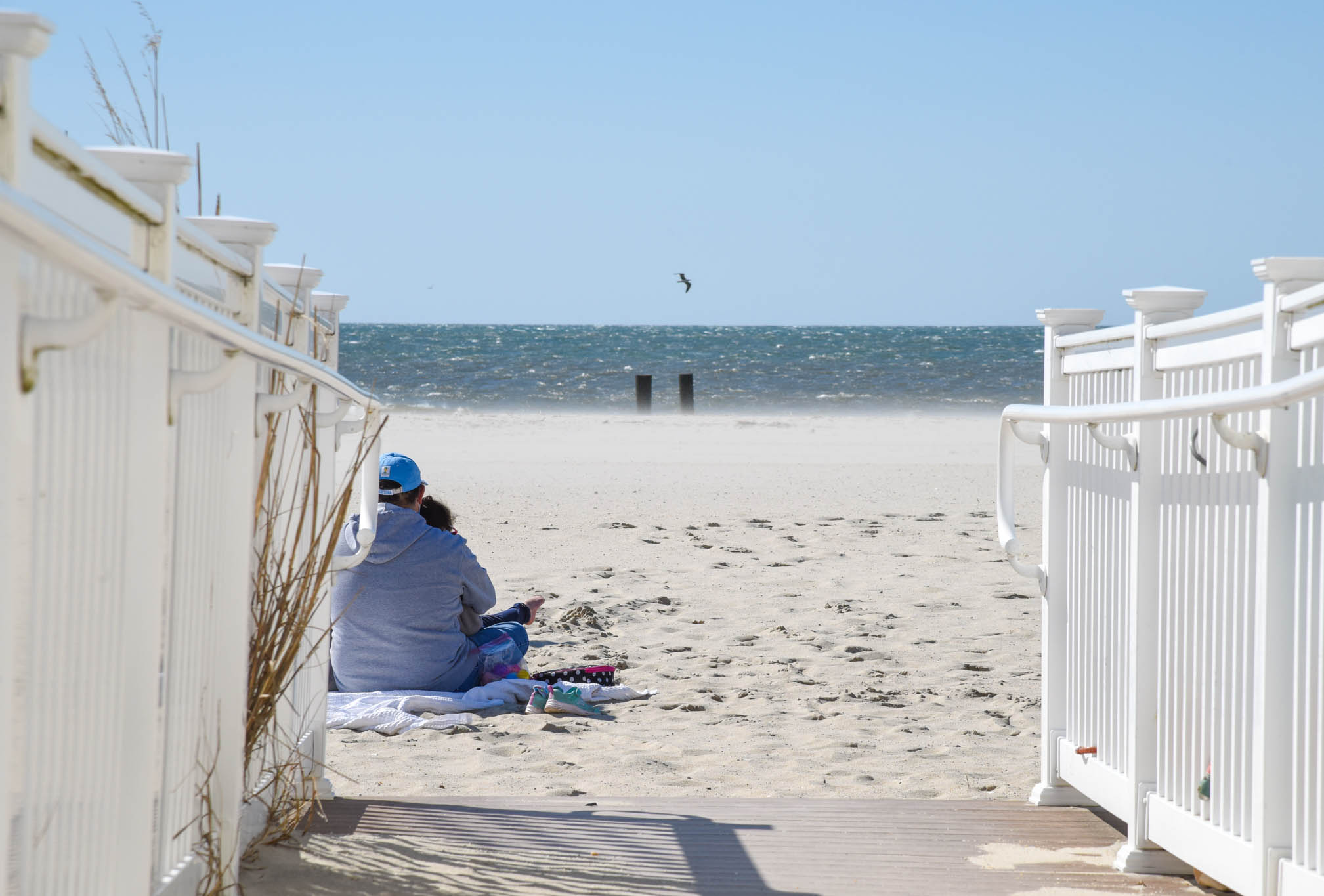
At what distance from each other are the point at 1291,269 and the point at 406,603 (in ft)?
10.8

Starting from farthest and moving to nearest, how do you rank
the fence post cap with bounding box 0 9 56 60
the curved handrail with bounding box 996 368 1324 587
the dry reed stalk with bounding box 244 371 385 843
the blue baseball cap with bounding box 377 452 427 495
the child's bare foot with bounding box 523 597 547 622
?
1. the child's bare foot with bounding box 523 597 547 622
2. the blue baseball cap with bounding box 377 452 427 495
3. the dry reed stalk with bounding box 244 371 385 843
4. the curved handrail with bounding box 996 368 1324 587
5. the fence post cap with bounding box 0 9 56 60

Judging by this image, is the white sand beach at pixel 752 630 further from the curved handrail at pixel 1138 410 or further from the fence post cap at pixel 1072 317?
the fence post cap at pixel 1072 317

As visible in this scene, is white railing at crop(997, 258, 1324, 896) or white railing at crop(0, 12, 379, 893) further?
white railing at crop(997, 258, 1324, 896)

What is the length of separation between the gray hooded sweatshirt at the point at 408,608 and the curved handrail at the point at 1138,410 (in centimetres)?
207

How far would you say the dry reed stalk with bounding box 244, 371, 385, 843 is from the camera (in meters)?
2.64

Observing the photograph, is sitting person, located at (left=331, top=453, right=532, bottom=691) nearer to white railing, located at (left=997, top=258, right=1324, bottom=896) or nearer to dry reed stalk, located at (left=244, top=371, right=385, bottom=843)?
dry reed stalk, located at (left=244, top=371, right=385, bottom=843)

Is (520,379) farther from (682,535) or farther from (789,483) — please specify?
(682,535)

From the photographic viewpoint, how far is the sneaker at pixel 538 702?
15.1ft

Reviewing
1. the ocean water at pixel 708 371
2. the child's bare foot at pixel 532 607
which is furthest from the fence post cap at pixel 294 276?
the ocean water at pixel 708 371

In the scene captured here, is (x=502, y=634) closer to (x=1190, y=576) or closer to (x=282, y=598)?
(x=282, y=598)

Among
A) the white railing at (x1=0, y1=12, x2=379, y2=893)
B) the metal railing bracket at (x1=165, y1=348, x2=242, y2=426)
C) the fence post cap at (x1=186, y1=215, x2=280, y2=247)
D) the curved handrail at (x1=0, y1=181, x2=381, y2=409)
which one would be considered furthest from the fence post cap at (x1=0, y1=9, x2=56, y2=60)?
the fence post cap at (x1=186, y1=215, x2=280, y2=247)

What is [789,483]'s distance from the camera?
11750 millimetres

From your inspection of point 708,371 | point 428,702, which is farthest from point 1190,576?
point 708,371

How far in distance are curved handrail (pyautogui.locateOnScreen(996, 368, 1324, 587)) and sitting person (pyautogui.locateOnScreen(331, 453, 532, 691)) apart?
6.96 feet
